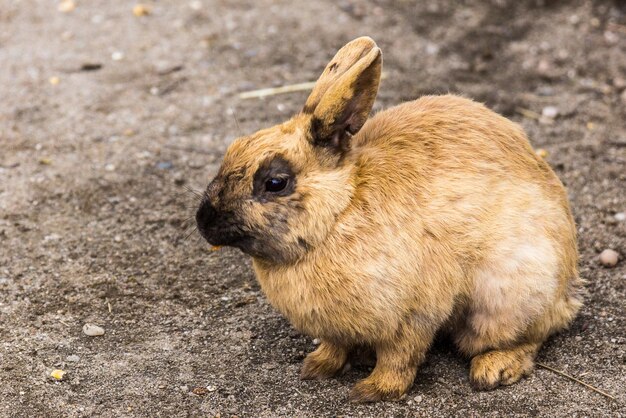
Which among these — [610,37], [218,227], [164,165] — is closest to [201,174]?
[164,165]

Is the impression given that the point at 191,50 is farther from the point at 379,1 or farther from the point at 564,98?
→ the point at 564,98

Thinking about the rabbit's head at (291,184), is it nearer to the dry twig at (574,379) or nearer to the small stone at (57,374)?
the small stone at (57,374)

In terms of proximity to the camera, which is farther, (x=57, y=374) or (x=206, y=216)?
(x=57, y=374)

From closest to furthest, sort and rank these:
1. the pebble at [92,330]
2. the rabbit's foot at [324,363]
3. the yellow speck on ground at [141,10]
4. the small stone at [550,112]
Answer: the rabbit's foot at [324,363] < the pebble at [92,330] < the small stone at [550,112] < the yellow speck on ground at [141,10]

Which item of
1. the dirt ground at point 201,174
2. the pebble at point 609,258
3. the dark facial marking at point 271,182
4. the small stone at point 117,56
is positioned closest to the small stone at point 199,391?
the dirt ground at point 201,174

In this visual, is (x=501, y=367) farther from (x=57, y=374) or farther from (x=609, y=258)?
(x=57, y=374)

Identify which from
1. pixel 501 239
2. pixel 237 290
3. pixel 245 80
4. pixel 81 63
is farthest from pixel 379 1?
pixel 501 239
